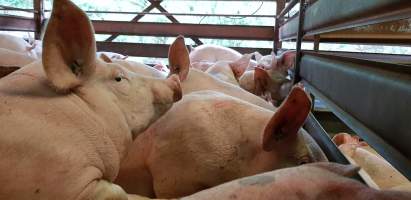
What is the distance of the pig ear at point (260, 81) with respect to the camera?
8.68 feet

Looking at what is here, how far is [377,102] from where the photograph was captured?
2.76ft

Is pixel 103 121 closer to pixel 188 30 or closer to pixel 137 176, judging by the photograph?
pixel 137 176

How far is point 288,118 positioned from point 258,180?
0.33 meters

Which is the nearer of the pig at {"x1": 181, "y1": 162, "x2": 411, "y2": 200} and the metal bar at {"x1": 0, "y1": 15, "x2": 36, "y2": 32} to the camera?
the pig at {"x1": 181, "y1": 162, "x2": 411, "y2": 200}

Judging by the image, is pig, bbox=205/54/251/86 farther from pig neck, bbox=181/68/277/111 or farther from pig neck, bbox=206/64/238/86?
pig neck, bbox=181/68/277/111

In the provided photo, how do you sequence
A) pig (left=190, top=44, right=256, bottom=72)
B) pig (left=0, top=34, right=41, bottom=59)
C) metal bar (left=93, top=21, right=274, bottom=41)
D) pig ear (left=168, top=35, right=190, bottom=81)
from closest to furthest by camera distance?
pig ear (left=168, top=35, right=190, bottom=81) → pig (left=0, top=34, right=41, bottom=59) → pig (left=190, top=44, right=256, bottom=72) → metal bar (left=93, top=21, right=274, bottom=41)

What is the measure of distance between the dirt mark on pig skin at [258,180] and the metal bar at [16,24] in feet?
14.4

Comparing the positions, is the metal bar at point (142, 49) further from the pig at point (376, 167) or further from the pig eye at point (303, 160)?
the pig eye at point (303, 160)

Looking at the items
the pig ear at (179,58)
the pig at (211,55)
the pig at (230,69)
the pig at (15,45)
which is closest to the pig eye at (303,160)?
the pig ear at (179,58)

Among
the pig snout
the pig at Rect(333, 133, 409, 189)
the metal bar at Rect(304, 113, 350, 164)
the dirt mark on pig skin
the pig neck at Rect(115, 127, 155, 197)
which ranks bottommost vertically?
the pig at Rect(333, 133, 409, 189)

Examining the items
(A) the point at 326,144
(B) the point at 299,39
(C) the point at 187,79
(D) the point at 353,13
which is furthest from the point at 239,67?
(D) the point at 353,13

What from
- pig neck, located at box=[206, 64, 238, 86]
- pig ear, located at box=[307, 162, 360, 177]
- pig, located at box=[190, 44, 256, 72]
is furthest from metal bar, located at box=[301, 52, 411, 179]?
pig, located at box=[190, 44, 256, 72]

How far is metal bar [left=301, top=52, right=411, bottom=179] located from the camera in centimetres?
70

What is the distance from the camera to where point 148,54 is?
17.2 feet
